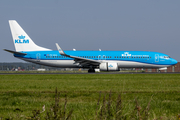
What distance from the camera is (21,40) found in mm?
39438

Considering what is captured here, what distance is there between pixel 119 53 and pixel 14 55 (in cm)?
1600

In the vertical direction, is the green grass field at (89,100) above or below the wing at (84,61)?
below

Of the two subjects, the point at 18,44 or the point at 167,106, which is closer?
the point at 167,106

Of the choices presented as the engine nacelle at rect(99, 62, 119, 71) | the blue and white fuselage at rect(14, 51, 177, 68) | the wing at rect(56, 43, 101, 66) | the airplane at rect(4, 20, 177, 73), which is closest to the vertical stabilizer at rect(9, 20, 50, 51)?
the airplane at rect(4, 20, 177, 73)

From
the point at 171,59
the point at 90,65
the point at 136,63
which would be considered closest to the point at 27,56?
the point at 90,65

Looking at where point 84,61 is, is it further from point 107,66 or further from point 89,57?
point 107,66

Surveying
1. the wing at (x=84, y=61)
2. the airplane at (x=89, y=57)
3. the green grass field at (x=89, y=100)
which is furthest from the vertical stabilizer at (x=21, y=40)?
the green grass field at (x=89, y=100)

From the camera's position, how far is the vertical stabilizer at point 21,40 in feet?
128

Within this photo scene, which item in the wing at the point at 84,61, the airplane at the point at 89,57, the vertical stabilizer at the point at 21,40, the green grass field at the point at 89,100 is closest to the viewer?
the green grass field at the point at 89,100

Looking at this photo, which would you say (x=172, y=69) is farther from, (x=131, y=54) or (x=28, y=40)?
(x=28, y=40)

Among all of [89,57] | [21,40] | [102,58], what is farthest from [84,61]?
[21,40]

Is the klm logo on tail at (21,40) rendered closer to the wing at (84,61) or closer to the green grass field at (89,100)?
the wing at (84,61)

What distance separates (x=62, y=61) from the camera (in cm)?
3778

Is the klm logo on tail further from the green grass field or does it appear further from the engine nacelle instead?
the green grass field
